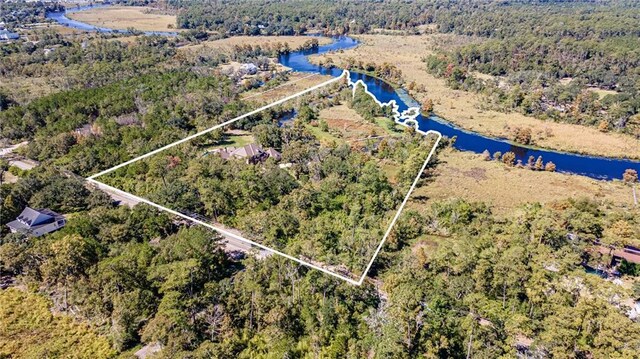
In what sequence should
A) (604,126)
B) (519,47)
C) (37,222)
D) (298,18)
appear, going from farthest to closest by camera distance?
(298,18)
(519,47)
(604,126)
(37,222)

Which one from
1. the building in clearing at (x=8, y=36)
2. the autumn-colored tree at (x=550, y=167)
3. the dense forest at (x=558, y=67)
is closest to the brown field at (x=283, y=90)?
the dense forest at (x=558, y=67)

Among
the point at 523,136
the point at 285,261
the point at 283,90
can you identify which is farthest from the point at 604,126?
the point at 285,261

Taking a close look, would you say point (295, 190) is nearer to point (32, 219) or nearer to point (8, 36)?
point (32, 219)

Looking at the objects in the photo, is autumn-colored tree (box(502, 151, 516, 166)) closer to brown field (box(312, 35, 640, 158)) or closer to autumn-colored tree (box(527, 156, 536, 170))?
Answer: autumn-colored tree (box(527, 156, 536, 170))

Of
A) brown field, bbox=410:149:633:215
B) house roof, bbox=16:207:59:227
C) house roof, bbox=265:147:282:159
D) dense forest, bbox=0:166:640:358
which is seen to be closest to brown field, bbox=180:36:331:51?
house roof, bbox=265:147:282:159

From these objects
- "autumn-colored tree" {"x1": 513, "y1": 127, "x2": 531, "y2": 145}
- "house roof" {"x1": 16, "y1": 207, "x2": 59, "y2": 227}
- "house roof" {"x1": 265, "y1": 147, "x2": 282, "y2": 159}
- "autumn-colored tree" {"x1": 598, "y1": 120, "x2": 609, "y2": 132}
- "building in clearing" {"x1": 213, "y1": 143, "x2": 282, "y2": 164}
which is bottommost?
"house roof" {"x1": 16, "y1": 207, "x2": 59, "y2": 227}

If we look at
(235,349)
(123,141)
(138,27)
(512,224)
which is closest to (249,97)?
(123,141)

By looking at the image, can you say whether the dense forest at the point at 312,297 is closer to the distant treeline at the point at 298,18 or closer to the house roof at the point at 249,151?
the house roof at the point at 249,151
